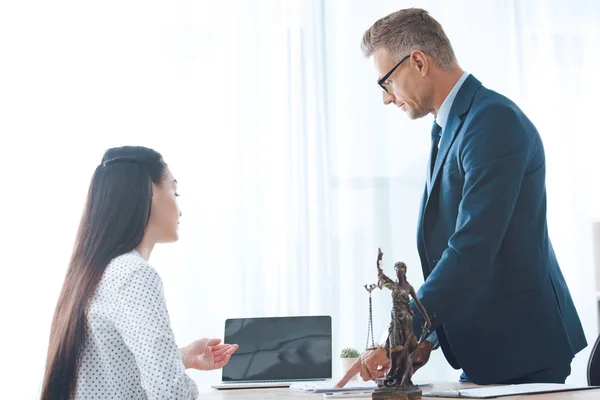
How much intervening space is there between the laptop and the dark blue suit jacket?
735 millimetres

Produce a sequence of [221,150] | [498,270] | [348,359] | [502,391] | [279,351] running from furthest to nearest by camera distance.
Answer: [221,150] → [348,359] → [279,351] → [498,270] → [502,391]

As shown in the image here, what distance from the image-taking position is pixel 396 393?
3.89 ft

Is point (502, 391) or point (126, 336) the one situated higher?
point (126, 336)

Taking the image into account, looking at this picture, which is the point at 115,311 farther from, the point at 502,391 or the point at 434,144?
the point at 434,144

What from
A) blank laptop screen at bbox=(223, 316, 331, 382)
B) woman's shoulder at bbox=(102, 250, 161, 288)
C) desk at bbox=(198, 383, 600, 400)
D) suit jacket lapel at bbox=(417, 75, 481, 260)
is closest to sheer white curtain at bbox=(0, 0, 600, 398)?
blank laptop screen at bbox=(223, 316, 331, 382)

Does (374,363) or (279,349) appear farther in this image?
(279,349)

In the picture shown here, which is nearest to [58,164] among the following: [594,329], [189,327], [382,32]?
[189,327]

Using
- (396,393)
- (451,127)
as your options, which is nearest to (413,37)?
(451,127)

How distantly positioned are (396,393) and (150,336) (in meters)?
0.46

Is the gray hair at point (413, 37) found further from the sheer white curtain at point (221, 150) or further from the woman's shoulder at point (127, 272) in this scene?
the sheer white curtain at point (221, 150)

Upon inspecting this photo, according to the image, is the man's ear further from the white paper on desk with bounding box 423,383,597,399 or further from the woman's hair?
the white paper on desk with bounding box 423,383,597,399

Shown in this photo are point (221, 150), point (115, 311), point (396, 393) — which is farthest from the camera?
point (221, 150)

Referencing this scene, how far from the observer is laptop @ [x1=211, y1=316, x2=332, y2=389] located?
227cm

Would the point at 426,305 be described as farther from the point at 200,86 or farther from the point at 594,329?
the point at 594,329
